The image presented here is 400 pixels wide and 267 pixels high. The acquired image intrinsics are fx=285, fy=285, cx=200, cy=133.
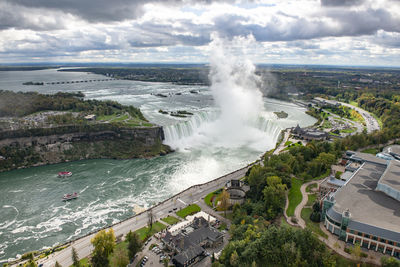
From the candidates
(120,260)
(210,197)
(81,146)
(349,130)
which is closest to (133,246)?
(120,260)

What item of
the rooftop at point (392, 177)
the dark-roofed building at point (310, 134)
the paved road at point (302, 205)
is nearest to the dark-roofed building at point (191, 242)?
the paved road at point (302, 205)

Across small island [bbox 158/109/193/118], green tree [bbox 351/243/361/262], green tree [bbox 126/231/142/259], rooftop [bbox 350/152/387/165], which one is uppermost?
rooftop [bbox 350/152/387/165]

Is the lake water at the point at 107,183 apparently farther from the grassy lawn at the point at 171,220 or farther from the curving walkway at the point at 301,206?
the curving walkway at the point at 301,206

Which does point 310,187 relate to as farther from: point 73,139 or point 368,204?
A: point 73,139

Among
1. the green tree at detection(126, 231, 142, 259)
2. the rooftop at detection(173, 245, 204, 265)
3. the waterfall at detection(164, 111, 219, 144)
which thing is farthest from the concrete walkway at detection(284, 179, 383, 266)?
the waterfall at detection(164, 111, 219, 144)

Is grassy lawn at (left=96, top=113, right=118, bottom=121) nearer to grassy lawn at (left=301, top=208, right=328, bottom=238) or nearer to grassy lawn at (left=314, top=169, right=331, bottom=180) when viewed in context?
grassy lawn at (left=314, top=169, right=331, bottom=180)

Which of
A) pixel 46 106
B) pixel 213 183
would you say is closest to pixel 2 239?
pixel 213 183

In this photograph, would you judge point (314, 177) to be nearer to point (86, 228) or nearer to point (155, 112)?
point (86, 228)

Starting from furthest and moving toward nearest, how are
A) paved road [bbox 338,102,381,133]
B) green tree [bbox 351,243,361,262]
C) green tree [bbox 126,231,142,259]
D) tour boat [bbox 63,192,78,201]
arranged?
paved road [bbox 338,102,381,133] → tour boat [bbox 63,192,78,201] → green tree [bbox 126,231,142,259] → green tree [bbox 351,243,361,262]
